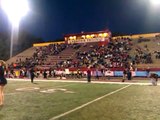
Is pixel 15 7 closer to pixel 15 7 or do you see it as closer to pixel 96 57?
pixel 15 7

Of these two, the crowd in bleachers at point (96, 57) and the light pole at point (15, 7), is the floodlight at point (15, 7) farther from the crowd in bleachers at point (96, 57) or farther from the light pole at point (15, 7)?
the crowd in bleachers at point (96, 57)

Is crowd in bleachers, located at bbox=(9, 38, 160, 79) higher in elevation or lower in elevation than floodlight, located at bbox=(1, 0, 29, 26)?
lower

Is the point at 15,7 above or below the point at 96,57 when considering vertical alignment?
above

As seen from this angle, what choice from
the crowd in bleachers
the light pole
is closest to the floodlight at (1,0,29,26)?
the light pole

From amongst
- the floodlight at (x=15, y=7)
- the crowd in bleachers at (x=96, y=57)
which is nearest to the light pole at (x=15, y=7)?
the floodlight at (x=15, y=7)

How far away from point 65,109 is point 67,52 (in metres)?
44.4

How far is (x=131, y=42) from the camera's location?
170 feet

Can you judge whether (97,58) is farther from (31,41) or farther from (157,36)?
(31,41)

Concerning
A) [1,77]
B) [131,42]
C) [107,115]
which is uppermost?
[131,42]

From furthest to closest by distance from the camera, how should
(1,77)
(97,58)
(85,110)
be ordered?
(97,58) < (1,77) < (85,110)

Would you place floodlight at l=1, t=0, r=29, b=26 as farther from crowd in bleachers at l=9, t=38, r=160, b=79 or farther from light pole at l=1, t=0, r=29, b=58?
crowd in bleachers at l=9, t=38, r=160, b=79

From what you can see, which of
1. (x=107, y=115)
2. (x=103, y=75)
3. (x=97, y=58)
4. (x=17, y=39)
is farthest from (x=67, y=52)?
(x=107, y=115)

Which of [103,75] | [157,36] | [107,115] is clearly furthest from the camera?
[157,36]

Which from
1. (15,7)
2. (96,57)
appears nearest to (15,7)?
(15,7)
